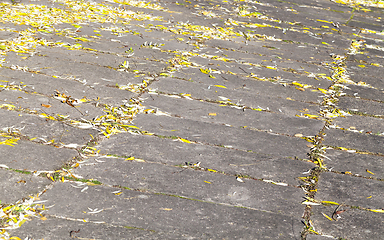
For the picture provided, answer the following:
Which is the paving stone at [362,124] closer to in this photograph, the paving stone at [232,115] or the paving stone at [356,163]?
the paving stone at [232,115]

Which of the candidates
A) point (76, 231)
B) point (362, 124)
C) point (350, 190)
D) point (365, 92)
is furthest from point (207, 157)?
point (365, 92)

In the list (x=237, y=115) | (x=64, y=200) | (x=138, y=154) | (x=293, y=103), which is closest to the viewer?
(x=64, y=200)

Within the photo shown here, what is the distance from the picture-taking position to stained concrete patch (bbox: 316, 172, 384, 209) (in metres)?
2.24

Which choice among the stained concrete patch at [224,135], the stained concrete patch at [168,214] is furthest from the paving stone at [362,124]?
the stained concrete patch at [168,214]

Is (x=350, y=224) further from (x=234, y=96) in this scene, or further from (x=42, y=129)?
(x=42, y=129)

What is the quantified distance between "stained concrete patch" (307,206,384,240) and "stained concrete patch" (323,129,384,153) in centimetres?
74

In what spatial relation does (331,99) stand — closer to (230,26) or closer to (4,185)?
(230,26)

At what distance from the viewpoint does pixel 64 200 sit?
79.8 inches

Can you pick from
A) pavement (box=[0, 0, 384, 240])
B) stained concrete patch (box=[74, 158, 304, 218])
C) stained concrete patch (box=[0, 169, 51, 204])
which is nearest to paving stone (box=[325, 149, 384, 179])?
pavement (box=[0, 0, 384, 240])

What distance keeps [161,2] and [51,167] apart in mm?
4378

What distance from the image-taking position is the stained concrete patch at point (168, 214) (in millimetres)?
1929

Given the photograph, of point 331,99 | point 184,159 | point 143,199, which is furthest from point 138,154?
point 331,99

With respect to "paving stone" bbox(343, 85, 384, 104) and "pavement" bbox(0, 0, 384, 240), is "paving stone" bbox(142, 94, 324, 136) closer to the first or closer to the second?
"pavement" bbox(0, 0, 384, 240)

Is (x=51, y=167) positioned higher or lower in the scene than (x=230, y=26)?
lower
